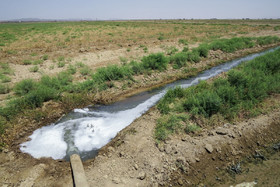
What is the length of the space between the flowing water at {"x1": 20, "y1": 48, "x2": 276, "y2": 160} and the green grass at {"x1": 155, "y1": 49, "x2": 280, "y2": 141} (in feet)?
4.82

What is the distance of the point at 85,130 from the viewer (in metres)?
6.89

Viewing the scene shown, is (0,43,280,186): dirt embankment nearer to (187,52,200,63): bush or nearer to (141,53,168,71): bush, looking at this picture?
(141,53,168,71): bush

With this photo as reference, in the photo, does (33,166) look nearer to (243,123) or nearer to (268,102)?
(243,123)

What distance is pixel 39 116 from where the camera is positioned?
7160mm

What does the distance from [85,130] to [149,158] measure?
9.92 ft

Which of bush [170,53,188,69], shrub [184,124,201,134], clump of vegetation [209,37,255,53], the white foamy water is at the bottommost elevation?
the white foamy water

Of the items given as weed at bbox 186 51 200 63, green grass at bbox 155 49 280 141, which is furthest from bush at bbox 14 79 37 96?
weed at bbox 186 51 200 63

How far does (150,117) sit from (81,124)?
276 centimetres

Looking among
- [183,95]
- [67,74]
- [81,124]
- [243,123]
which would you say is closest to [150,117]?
[183,95]

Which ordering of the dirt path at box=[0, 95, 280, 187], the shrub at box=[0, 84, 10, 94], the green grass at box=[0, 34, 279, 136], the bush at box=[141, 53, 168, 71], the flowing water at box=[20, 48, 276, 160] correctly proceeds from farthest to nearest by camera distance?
the bush at box=[141, 53, 168, 71] < the shrub at box=[0, 84, 10, 94] < the green grass at box=[0, 34, 279, 136] < the flowing water at box=[20, 48, 276, 160] < the dirt path at box=[0, 95, 280, 187]

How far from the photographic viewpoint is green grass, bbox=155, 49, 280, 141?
6.29m

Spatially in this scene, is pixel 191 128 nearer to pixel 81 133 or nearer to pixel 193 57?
pixel 81 133

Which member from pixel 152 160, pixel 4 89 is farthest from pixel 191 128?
pixel 4 89

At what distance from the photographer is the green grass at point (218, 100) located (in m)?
6.29
